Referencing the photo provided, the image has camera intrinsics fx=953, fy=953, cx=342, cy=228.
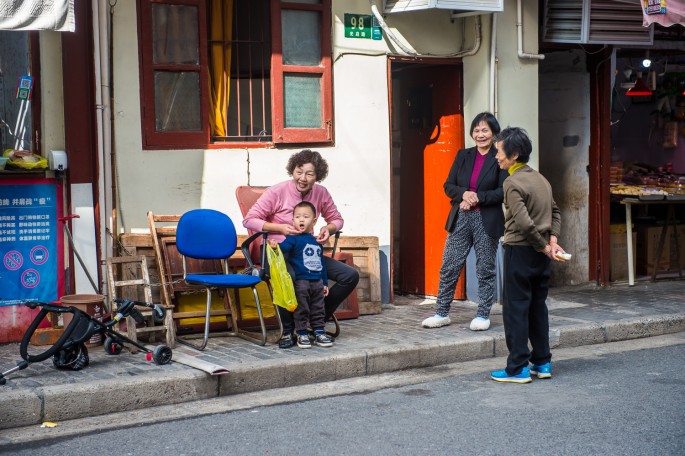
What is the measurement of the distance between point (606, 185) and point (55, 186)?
6.40m

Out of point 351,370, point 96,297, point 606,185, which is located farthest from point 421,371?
point 606,185

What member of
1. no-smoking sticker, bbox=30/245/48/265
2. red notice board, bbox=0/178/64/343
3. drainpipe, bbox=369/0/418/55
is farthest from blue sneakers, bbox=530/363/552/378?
no-smoking sticker, bbox=30/245/48/265

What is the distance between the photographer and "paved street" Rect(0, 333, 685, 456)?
530 cm

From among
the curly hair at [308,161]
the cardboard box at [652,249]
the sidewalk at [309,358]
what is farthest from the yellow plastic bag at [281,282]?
the cardboard box at [652,249]

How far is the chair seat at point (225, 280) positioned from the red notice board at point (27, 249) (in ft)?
4.41

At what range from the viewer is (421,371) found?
24.6 feet

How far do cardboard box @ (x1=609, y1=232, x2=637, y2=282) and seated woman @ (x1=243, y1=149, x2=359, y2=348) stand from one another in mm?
4834

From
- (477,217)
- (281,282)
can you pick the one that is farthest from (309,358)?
(477,217)

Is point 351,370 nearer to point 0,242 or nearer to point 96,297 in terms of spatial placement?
point 96,297

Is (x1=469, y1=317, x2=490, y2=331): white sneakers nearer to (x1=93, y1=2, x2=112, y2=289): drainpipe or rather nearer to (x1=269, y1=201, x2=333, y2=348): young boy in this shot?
(x1=269, y1=201, x2=333, y2=348): young boy

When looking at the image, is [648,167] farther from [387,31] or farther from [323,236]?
[323,236]

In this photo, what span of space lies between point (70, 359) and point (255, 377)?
1317mm

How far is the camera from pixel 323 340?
764 cm

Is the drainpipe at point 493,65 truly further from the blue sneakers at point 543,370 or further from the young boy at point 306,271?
the blue sneakers at point 543,370
